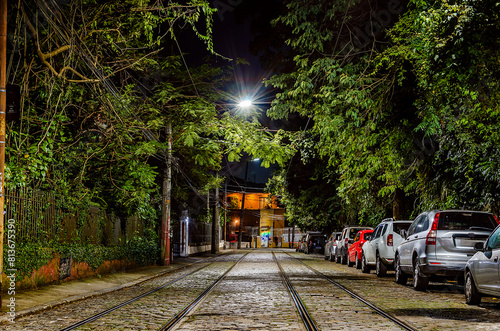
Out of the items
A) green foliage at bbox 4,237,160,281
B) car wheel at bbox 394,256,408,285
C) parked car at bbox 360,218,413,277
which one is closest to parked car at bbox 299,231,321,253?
green foliage at bbox 4,237,160,281

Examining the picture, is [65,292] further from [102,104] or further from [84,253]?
[102,104]

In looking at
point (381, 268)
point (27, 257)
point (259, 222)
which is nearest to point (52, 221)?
point (27, 257)

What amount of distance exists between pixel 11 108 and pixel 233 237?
84.1m

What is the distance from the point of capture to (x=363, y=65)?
695 inches

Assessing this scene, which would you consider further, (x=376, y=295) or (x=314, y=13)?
(x=314, y=13)

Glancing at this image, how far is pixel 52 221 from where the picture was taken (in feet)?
47.1

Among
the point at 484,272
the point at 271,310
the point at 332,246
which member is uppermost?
the point at 484,272

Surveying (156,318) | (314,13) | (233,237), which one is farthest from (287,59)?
(233,237)

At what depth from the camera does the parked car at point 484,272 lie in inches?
379

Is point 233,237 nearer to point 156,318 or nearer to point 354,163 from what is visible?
point 354,163

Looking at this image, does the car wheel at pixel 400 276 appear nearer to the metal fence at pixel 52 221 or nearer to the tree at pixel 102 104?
the tree at pixel 102 104

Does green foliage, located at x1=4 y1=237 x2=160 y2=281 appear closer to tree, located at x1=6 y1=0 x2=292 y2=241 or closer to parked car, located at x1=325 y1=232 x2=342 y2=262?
tree, located at x1=6 y1=0 x2=292 y2=241

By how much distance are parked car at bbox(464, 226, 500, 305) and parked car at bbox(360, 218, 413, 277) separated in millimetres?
5953

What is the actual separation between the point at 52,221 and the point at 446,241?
31.4 feet
